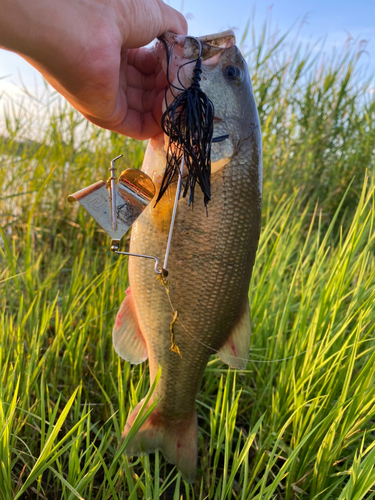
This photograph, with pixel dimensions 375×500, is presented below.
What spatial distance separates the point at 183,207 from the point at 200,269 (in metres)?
0.24

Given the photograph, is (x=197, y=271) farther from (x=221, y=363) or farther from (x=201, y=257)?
(x=221, y=363)

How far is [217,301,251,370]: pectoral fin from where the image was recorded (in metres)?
1.61

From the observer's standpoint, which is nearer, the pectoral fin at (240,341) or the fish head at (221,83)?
the fish head at (221,83)

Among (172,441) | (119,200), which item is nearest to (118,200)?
(119,200)

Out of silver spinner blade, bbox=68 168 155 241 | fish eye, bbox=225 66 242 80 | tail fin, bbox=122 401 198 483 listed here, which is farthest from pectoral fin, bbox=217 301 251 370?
fish eye, bbox=225 66 242 80

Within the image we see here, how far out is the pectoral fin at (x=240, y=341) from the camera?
1.61m

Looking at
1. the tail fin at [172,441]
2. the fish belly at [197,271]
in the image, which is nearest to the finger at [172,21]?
the fish belly at [197,271]

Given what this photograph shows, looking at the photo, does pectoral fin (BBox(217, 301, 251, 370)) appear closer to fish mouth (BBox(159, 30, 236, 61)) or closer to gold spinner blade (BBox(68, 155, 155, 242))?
gold spinner blade (BBox(68, 155, 155, 242))

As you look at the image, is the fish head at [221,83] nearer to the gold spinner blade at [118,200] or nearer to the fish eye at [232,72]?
the fish eye at [232,72]

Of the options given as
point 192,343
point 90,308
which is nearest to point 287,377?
point 192,343

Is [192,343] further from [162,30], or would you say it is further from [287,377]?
[162,30]

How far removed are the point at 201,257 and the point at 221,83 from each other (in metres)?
0.66

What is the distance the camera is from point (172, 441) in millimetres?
1655

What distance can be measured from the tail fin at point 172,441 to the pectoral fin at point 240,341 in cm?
32
